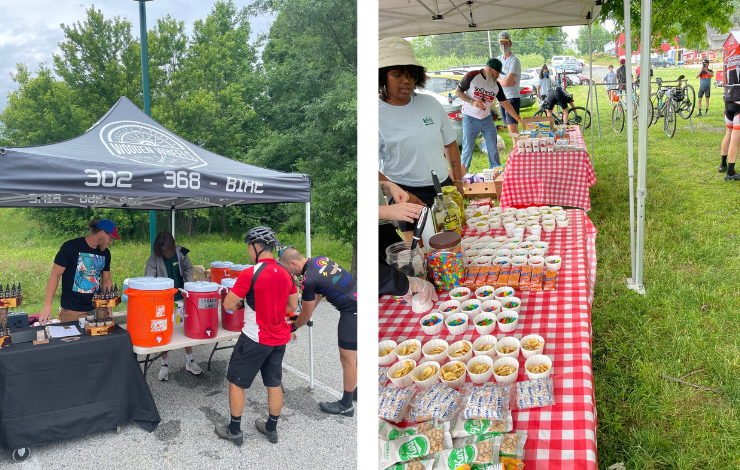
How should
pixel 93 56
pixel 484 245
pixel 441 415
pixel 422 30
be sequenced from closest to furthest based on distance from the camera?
pixel 441 415 < pixel 484 245 < pixel 422 30 < pixel 93 56

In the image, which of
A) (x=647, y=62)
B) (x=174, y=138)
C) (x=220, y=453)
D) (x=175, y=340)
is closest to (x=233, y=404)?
(x=220, y=453)

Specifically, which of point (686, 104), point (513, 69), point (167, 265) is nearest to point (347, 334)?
point (167, 265)

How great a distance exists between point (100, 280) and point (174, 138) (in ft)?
3.80

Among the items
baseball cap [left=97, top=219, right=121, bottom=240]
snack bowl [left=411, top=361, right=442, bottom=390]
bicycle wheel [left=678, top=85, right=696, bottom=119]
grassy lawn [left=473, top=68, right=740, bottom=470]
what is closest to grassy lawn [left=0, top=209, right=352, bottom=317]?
bicycle wheel [left=678, top=85, right=696, bottom=119]

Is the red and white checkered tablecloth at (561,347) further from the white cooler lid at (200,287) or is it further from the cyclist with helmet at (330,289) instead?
the white cooler lid at (200,287)

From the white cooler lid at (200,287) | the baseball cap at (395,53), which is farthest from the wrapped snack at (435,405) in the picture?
the white cooler lid at (200,287)

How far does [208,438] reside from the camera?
10.2 ft

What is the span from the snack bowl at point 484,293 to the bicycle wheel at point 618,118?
9.55 metres

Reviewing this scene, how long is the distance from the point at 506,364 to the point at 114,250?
1353 cm

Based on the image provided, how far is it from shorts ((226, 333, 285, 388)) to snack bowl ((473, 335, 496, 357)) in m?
1.74

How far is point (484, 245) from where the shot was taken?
2232mm

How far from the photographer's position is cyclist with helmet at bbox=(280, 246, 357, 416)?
9.53 ft

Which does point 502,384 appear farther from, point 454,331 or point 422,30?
point 422,30

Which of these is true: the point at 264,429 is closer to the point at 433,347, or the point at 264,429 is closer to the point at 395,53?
the point at 433,347
